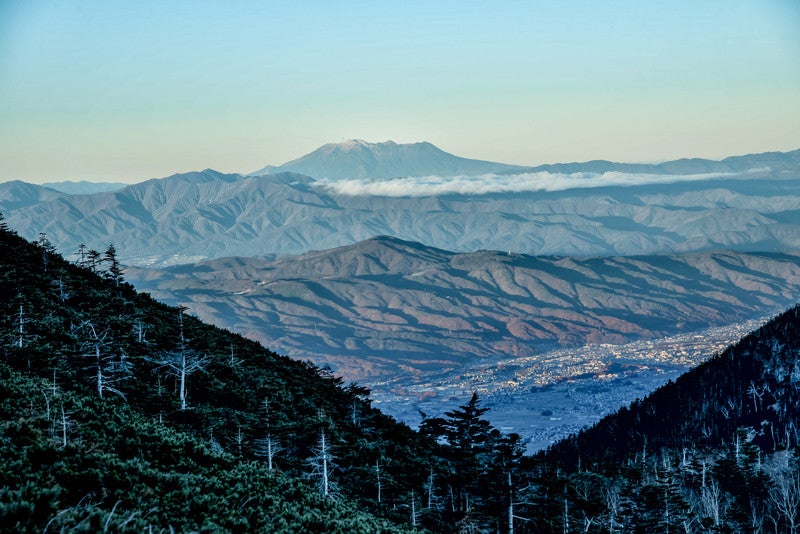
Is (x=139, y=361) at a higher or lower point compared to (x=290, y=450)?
higher

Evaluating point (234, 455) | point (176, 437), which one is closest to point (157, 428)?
point (176, 437)

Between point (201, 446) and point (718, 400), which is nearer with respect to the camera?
point (201, 446)

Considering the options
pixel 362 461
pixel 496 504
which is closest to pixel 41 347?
pixel 362 461

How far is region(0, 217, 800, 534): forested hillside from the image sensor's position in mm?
21203

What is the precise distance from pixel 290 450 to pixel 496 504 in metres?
15.9

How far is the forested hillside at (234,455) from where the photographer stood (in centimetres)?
2120

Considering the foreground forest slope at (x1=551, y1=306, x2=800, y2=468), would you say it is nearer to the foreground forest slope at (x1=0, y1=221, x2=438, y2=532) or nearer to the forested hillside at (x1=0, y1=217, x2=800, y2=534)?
the forested hillside at (x1=0, y1=217, x2=800, y2=534)

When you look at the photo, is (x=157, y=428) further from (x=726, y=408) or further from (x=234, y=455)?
(x=726, y=408)

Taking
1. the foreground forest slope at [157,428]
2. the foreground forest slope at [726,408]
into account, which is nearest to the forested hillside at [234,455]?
the foreground forest slope at [157,428]

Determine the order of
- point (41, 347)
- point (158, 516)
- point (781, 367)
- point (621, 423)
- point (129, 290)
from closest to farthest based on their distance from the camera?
point (158, 516), point (41, 347), point (129, 290), point (781, 367), point (621, 423)

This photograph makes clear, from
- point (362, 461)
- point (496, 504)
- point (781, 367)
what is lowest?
point (781, 367)

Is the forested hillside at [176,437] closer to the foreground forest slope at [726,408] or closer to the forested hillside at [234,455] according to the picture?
the forested hillside at [234,455]

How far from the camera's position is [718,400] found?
14038 centimetres

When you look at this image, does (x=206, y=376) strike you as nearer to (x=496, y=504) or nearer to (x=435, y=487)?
(x=435, y=487)
